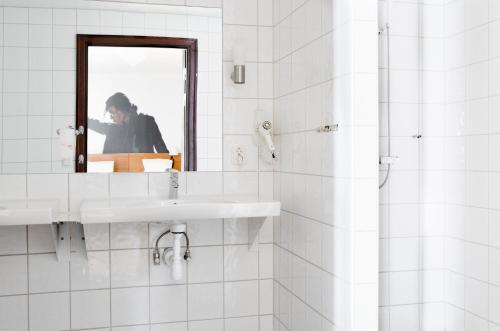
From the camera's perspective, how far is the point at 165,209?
201 centimetres

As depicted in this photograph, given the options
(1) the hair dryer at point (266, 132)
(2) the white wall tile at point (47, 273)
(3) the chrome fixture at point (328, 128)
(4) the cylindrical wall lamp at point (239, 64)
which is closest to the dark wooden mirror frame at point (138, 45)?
(4) the cylindrical wall lamp at point (239, 64)

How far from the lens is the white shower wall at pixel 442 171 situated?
144cm

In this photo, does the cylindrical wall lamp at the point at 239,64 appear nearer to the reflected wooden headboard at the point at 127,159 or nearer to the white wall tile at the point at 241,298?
the reflected wooden headboard at the point at 127,159

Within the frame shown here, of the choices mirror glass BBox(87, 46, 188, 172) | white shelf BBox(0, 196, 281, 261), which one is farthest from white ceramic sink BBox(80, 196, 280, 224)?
mirror glass BBox(87, 46, 188, 172)

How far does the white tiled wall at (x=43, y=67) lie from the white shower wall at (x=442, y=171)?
130 centimetres

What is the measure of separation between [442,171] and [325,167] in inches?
18.4

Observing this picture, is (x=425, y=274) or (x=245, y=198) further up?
(x=245, y=198)

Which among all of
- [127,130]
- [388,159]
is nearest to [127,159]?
[127,130]

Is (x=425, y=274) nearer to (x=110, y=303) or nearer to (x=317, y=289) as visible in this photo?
(x=317, y=289)

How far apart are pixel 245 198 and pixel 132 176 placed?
555mm

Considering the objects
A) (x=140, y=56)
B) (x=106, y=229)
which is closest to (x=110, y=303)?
(x=106, y=229)

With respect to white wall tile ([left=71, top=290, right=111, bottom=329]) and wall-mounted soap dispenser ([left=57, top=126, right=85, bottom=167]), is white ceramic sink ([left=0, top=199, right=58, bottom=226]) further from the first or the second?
white wall tile ([left=71, top=290, right=111, bottom=329])

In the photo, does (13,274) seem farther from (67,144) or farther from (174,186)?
(174,186)

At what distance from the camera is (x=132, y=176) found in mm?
2424
